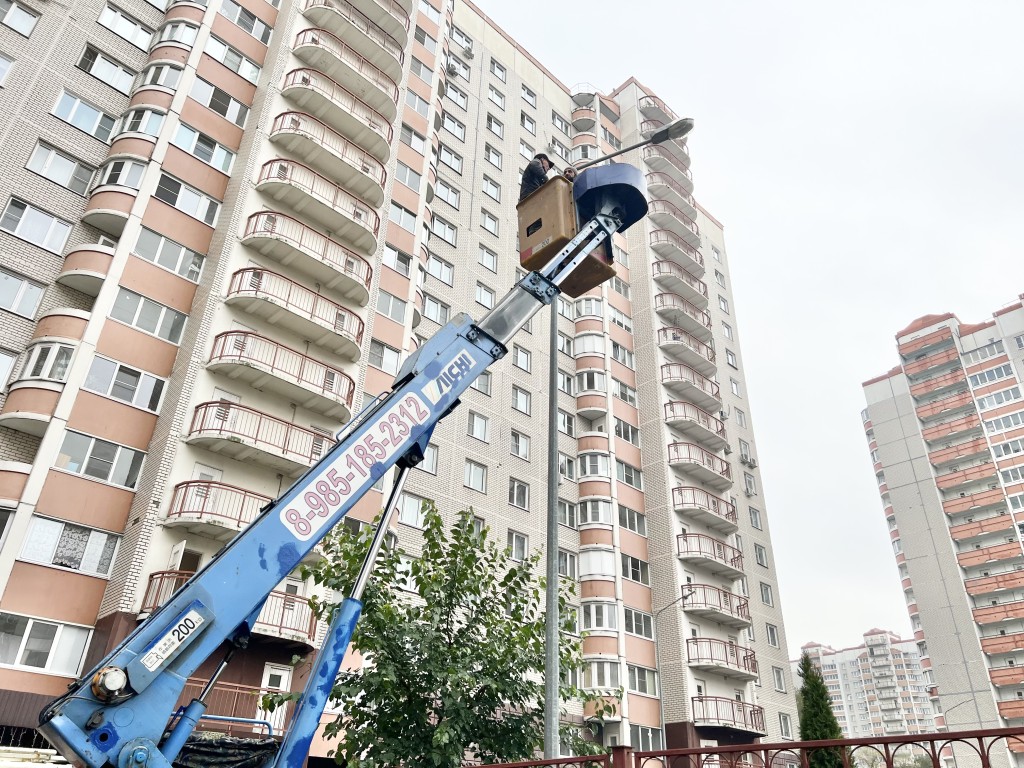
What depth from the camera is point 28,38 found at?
2455cm

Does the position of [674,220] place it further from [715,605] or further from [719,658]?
[719,658]

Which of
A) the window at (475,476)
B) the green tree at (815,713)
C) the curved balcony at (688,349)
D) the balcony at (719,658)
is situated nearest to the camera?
the window at (475,476)

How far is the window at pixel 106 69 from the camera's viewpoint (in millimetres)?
25969

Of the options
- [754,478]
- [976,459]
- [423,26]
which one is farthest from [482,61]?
[976,459]

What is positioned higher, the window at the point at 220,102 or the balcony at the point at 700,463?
the window at the point at 220,102

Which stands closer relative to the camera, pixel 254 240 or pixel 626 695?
pixel 254 240

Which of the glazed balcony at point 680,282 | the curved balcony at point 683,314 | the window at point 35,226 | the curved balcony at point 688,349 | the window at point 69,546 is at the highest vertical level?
the glazed balcony at point 680,282

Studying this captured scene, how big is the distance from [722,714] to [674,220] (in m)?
29.5

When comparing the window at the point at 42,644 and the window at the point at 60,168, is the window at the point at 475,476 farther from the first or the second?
the window at the point at 60,168

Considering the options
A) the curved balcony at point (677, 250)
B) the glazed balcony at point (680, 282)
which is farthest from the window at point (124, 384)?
the curved balcony at point (677, 250)

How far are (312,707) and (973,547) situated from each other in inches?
2781

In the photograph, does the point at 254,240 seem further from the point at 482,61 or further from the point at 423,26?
the point at 482,61

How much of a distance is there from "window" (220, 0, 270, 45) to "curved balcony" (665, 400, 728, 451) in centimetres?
2597

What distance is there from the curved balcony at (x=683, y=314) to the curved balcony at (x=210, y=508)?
2874 centimetres
